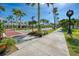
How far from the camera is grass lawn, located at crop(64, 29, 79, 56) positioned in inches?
110

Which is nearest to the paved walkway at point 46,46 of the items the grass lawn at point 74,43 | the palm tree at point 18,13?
the grass lawn at point 74,43

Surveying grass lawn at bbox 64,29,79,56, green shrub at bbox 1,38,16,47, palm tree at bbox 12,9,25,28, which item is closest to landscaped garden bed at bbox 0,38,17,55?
green shrub at bbox 1,38,16,47

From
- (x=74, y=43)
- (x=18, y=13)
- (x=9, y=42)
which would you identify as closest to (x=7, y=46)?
(x=9, y=42)

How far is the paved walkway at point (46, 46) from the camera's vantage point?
280 centimetres

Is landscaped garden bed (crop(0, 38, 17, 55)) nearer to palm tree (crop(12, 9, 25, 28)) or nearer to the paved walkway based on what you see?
the paved walkway

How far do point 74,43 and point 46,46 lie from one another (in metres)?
0.43

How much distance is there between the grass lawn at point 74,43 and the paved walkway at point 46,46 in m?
0.06

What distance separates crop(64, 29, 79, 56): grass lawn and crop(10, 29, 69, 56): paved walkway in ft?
0.21

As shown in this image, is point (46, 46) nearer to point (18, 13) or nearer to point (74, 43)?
point (74, 43)

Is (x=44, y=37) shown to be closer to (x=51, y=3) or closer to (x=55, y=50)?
(x=55, y=50)

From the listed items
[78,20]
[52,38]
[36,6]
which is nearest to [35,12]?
[36,6]

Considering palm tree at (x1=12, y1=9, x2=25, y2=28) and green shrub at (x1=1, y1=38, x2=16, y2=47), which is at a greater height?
palm tree at (x1=12, y1=9, x2=25, y2=28)

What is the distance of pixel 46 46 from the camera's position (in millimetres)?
2885

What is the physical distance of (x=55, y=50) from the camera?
282 centimetres
